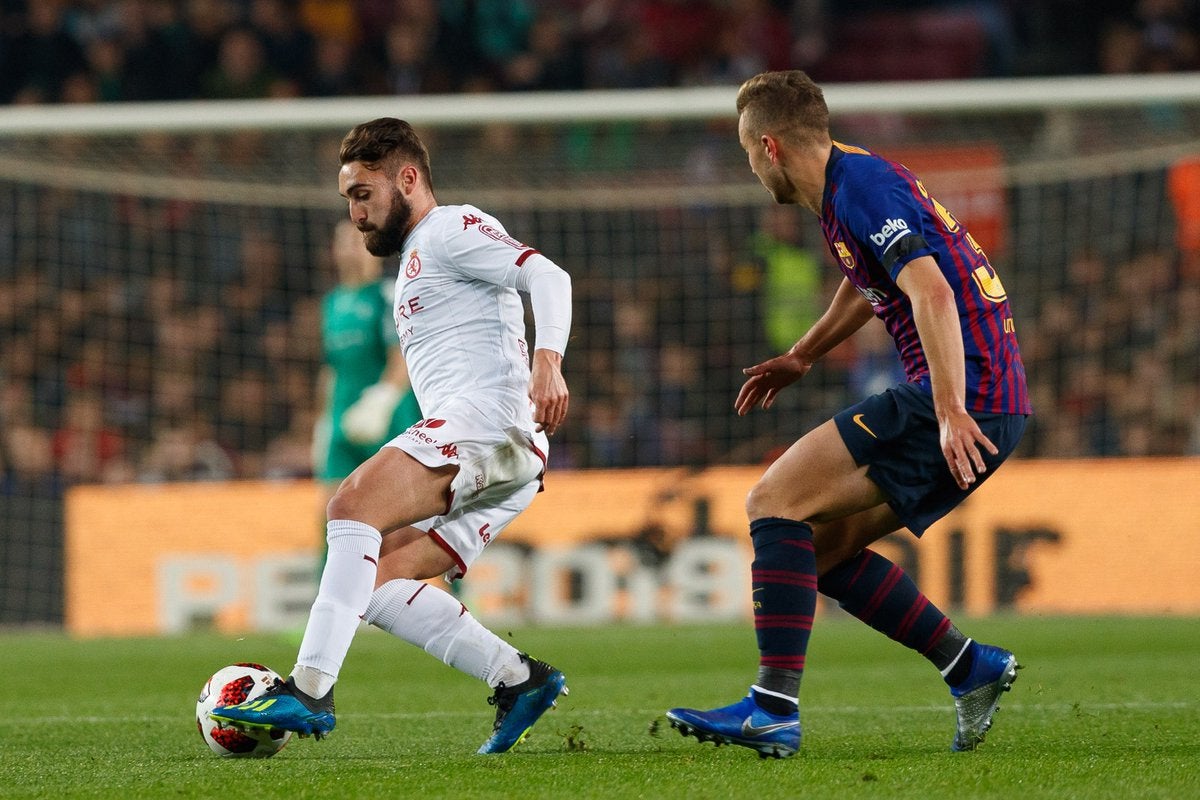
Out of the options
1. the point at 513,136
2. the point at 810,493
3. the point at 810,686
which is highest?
the point at 513,136

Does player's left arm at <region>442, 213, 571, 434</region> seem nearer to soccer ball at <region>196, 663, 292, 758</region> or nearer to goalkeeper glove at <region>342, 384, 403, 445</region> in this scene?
soccer ball at <region>196, 663, 292, 758</region>

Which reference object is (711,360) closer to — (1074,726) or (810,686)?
(810,686)

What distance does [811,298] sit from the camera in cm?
1270

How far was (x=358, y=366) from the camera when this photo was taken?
28.8 ft

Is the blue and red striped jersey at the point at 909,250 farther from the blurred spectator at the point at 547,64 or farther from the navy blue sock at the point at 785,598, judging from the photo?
the blurred spectator at the point at 547,64

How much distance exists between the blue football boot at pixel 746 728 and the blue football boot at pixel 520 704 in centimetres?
48

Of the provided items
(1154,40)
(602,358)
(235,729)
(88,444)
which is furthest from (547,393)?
(1154,40)

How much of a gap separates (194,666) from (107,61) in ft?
26.2

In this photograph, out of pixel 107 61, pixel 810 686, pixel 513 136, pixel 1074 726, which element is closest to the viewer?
pixel 1074 726

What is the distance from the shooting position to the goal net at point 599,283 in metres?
12.0

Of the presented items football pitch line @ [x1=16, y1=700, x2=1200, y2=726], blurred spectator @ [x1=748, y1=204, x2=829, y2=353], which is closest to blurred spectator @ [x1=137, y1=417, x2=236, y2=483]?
blurred spectator @ [x1=748, y1=204, x2=829, y2=353]

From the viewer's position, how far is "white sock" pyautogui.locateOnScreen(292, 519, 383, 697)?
4227 mm

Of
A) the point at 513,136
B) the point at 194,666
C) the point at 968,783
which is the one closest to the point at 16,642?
the point at 194,666

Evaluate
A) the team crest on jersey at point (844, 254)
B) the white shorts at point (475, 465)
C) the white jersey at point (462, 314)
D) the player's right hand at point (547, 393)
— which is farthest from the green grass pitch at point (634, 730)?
the team crest on jersey at point (844, 254)
